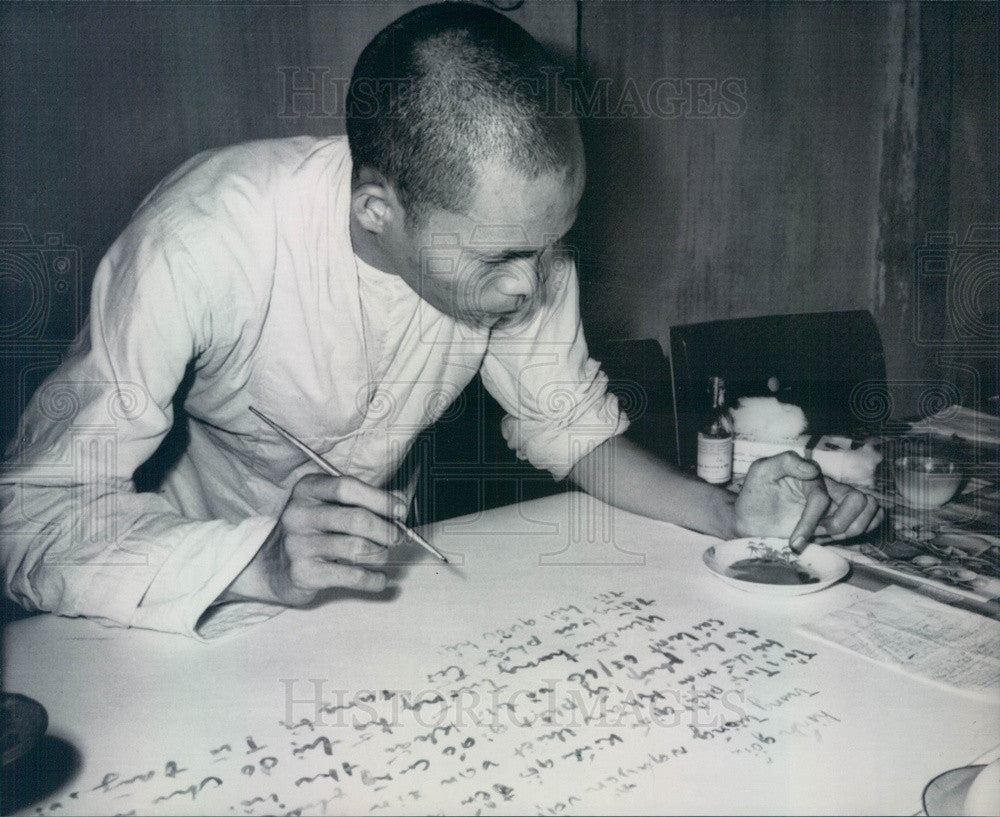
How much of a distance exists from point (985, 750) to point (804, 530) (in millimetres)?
418

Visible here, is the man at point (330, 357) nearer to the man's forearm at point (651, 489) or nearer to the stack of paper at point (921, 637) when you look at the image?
the man's forearm at point (651, 489)

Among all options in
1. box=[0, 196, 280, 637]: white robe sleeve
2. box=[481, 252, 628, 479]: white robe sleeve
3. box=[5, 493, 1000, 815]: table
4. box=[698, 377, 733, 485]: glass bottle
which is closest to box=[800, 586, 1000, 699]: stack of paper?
box=[5, 493, 1000, 815]: table

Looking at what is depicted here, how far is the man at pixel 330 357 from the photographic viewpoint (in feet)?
3.24

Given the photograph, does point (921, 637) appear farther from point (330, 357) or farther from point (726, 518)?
point (330, 357)

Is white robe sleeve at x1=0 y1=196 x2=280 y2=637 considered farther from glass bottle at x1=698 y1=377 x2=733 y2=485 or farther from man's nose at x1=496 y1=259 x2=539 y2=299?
glass bottle at x1=698 y1=377 x2=733 y2=485

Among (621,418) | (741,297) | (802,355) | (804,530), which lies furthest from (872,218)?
(804,530)

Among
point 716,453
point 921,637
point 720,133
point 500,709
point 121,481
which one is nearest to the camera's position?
point 500,709

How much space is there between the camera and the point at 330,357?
1330 mm

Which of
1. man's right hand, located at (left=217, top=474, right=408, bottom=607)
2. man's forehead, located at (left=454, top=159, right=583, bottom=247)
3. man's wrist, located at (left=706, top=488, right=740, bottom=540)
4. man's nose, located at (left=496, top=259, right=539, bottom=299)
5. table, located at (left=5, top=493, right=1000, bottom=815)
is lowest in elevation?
table, located at (left=5, top=493, right=1000, bottom=815)

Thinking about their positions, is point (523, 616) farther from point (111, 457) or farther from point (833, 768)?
point (111, 457)

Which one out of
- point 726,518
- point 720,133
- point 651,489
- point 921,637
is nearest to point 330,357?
point 651,489

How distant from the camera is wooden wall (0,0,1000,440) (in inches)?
72.5

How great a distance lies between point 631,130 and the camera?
2543 mm

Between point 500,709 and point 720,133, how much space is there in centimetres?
230
